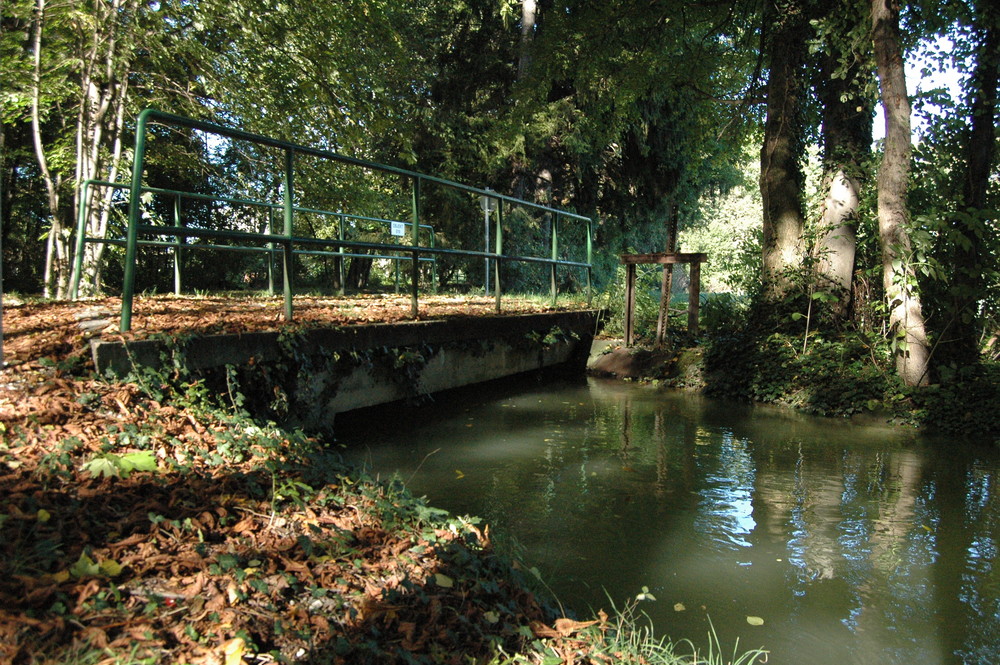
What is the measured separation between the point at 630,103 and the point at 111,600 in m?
13.8

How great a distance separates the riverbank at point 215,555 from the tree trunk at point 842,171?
25.2 feet

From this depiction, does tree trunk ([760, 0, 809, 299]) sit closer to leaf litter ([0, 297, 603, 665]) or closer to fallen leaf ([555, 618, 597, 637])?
leaf litter ([0, 297, 603, 665])

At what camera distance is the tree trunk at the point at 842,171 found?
29.7ft

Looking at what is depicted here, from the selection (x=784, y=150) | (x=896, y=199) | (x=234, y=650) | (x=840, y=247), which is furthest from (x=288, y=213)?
(x=784, y=150)

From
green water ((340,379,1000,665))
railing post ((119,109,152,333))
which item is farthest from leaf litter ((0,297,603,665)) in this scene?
green water ((340,379,1000,665))

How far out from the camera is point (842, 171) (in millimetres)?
9141

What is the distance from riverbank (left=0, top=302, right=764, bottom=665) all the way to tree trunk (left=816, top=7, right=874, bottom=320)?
25.2ft

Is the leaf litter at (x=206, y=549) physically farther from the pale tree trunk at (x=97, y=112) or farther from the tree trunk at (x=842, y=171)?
the tree trunk at (x=842, y=171)

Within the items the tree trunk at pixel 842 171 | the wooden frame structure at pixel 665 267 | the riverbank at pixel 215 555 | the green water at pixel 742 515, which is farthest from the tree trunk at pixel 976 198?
the riverbank at pixel 215 555

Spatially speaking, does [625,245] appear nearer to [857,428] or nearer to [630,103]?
[630,103]

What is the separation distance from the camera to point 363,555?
2734 mm

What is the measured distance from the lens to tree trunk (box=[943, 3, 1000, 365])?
7.60m

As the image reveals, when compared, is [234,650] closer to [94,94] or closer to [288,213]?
[288,213]

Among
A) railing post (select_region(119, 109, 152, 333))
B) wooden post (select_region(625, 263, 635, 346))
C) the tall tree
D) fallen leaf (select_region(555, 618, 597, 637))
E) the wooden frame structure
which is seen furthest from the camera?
wooden post (select_region(625, 263, 635, 346))
